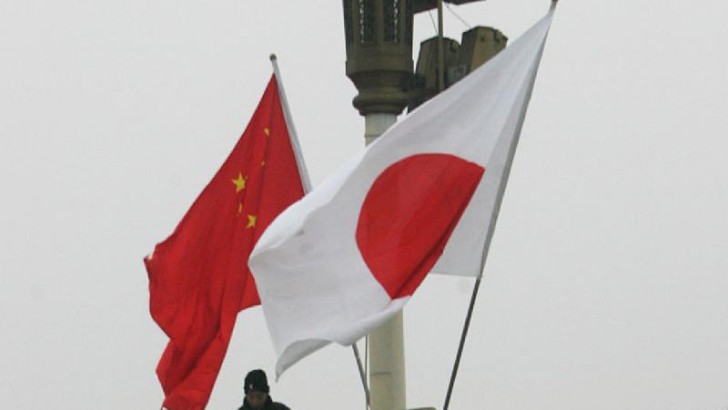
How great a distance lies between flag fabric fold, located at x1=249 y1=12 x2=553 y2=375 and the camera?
11227mm

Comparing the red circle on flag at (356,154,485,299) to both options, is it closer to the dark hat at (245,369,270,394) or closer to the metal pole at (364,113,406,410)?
the dark hat at (245,369,270,394)

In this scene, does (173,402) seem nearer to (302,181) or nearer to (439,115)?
(302,181)

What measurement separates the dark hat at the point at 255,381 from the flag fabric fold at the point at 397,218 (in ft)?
6.41

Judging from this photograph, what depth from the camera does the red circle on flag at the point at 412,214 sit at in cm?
1139

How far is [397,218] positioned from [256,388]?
7.84 ft

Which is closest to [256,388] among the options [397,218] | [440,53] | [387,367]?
[387,367]

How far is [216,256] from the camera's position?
14.3 metres

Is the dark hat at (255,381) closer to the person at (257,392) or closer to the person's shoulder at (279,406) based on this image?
the person at (257,392)

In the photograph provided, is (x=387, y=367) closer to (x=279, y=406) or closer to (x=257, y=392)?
(x=279, y=406)

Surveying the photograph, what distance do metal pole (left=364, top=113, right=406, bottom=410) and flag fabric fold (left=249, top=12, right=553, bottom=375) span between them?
2.33m

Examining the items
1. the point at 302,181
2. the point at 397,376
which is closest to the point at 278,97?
the point at 302,181

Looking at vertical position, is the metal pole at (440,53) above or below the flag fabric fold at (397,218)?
above

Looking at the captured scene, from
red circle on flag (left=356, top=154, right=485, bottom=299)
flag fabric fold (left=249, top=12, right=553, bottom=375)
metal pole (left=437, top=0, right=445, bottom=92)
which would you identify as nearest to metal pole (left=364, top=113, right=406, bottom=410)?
metal pole (left=437, top=0, right=445, bottom=92)

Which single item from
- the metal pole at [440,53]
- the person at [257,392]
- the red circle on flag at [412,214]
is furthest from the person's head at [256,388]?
the metal pole at [440,53]
